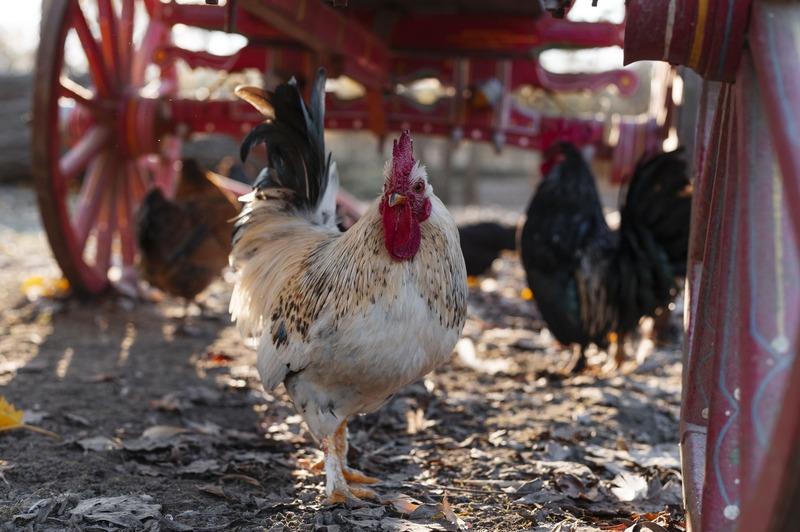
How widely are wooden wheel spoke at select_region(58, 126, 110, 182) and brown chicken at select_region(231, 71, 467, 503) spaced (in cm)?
219

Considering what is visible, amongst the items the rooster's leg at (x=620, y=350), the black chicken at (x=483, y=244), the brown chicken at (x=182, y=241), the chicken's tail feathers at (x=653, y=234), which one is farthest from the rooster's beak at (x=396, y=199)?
the black chicken at (x=483, y=244)

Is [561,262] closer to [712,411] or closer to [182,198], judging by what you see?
[182,198]

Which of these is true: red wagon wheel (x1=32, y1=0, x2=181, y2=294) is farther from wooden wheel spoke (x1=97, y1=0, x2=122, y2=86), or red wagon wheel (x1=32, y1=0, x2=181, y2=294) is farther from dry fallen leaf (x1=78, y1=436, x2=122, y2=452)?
dry fallen leaf (x1=78, y1=436, x2=122, y2=452)

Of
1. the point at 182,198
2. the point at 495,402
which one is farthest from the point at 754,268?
the point at 182,198

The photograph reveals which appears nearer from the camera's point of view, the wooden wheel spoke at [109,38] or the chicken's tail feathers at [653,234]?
the chicken's tail feathers at [653,234]

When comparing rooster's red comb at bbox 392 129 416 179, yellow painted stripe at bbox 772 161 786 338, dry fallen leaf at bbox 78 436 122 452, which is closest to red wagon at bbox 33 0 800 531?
yellow painted stripe at bbox 772 161 786 338

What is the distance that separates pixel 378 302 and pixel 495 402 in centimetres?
159

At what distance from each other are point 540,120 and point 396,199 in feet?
10.9

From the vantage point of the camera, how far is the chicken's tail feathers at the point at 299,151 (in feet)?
9.82

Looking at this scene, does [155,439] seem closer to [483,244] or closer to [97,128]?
A: [97,128]

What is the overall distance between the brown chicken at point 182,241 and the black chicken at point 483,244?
201 centimetres

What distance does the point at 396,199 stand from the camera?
2270mm

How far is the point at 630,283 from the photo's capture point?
439 centimetres

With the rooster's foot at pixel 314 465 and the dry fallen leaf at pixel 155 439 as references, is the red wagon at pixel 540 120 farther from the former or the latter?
the dry fallen leaf at pixel 155 439
